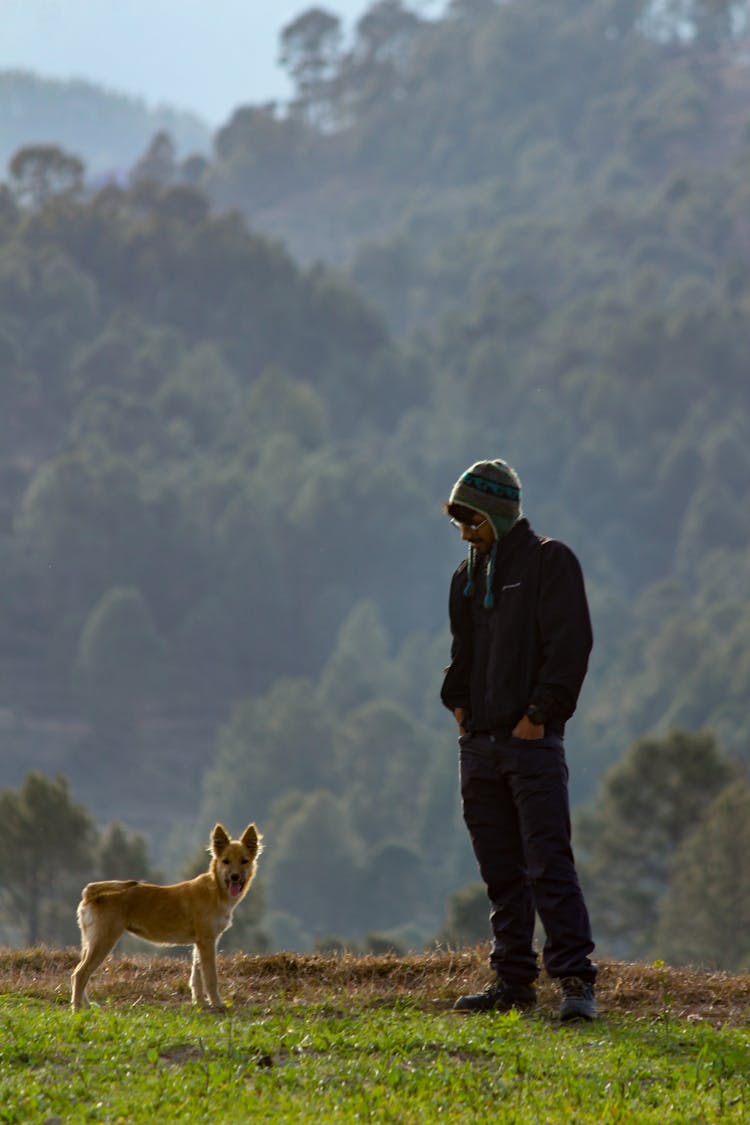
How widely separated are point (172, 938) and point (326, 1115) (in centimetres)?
219

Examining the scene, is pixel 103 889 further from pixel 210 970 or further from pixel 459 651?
pixel 459 651

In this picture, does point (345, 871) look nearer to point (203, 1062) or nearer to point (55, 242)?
point (55, 242)

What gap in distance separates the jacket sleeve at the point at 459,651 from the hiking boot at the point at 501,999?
1.41 metres

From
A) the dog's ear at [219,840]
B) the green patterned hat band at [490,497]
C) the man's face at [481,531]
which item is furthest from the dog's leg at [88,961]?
the green patterned hat band at [490,497]

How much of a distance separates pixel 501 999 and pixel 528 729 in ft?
4.59

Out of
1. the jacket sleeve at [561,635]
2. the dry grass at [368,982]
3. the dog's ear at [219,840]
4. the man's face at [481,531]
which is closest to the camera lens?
the jacket sleeve at [561,635]

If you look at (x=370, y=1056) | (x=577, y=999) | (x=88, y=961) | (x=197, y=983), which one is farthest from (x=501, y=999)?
(x=88, y=961)

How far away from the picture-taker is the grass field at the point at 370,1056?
23.1 ft

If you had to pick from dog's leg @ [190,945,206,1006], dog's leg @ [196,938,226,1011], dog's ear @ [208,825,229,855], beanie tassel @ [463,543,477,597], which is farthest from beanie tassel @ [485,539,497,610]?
dog's leg @ [190,945,206,1006]

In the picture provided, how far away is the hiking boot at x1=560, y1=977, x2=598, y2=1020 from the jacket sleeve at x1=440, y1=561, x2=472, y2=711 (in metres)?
1.45

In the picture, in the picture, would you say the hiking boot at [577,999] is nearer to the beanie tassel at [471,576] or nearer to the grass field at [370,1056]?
the grass field at [370,1056]

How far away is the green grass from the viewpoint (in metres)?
7.00

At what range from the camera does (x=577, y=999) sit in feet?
28.6

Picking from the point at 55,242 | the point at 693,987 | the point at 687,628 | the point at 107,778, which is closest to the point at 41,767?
the point at 107,778
